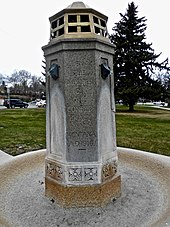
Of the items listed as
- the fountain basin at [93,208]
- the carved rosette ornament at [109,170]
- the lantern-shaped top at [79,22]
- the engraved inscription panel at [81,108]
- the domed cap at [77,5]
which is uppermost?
the domed cap at [77,5]

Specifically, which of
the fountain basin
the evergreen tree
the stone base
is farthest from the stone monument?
the evergreen tree

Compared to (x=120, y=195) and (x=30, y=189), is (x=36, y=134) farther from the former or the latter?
(x=120, y=195)

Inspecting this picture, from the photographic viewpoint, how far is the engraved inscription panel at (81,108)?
3.74 metres

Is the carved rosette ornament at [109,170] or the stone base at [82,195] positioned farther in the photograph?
the carved rosette ornament at [109,170]

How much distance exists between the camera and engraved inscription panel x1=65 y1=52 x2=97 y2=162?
374 cm

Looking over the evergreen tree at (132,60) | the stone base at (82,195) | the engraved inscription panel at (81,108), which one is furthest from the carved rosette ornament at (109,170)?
the evergreen tree at (132,60)

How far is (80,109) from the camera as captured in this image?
3787 mm

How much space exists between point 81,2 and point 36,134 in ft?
27.1

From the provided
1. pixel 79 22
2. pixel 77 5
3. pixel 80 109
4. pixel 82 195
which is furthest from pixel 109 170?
pixel 77 5

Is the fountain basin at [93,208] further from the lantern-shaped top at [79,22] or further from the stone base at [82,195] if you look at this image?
the lantern-shaped top at [79,22]

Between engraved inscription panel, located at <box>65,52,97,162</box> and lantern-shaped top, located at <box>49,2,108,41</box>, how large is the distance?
333 mm

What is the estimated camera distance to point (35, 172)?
5.35m

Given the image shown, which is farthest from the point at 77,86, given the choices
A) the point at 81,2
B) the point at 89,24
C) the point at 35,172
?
the point at 35,172

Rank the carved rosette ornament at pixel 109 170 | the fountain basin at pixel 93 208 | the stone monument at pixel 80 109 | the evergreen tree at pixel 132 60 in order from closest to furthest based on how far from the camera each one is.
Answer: the fountain basin at pixel 93 208 → the stone monument at pixel 80 109 → the carved rosette ornament at pixel 109 170 → the evergreen tree at pixel 132 60
